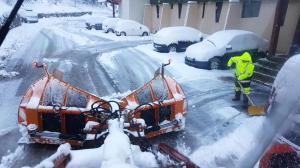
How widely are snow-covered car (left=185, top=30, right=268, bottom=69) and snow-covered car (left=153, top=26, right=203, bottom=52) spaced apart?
13.2ft

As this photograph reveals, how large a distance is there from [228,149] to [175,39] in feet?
43.8

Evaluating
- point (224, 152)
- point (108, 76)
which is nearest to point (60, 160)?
point (224, 152)

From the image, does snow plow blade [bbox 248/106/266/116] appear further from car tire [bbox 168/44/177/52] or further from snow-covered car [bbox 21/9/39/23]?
snow-covered car [bbox 21/9/39/23]

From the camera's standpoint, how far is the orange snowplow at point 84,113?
5.50 meters

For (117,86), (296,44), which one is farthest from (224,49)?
(117,86)

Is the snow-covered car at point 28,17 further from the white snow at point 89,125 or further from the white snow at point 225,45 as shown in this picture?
the white snow at point 89,125

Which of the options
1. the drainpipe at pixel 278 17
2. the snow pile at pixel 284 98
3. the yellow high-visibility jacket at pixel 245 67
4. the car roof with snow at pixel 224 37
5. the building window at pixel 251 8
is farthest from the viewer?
the building window at pixel 251 8

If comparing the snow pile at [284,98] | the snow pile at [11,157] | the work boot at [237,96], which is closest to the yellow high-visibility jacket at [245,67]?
the work boot at [237,96]

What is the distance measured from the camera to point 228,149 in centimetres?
639

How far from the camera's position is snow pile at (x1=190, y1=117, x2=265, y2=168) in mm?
5888

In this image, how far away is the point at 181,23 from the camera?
26.8 meters

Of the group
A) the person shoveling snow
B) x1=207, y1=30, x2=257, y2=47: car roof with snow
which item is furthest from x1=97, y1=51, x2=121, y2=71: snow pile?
the person shoveling snow

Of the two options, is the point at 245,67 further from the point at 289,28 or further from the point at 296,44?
the point at 289,28

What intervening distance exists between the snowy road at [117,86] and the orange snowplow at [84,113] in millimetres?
581
